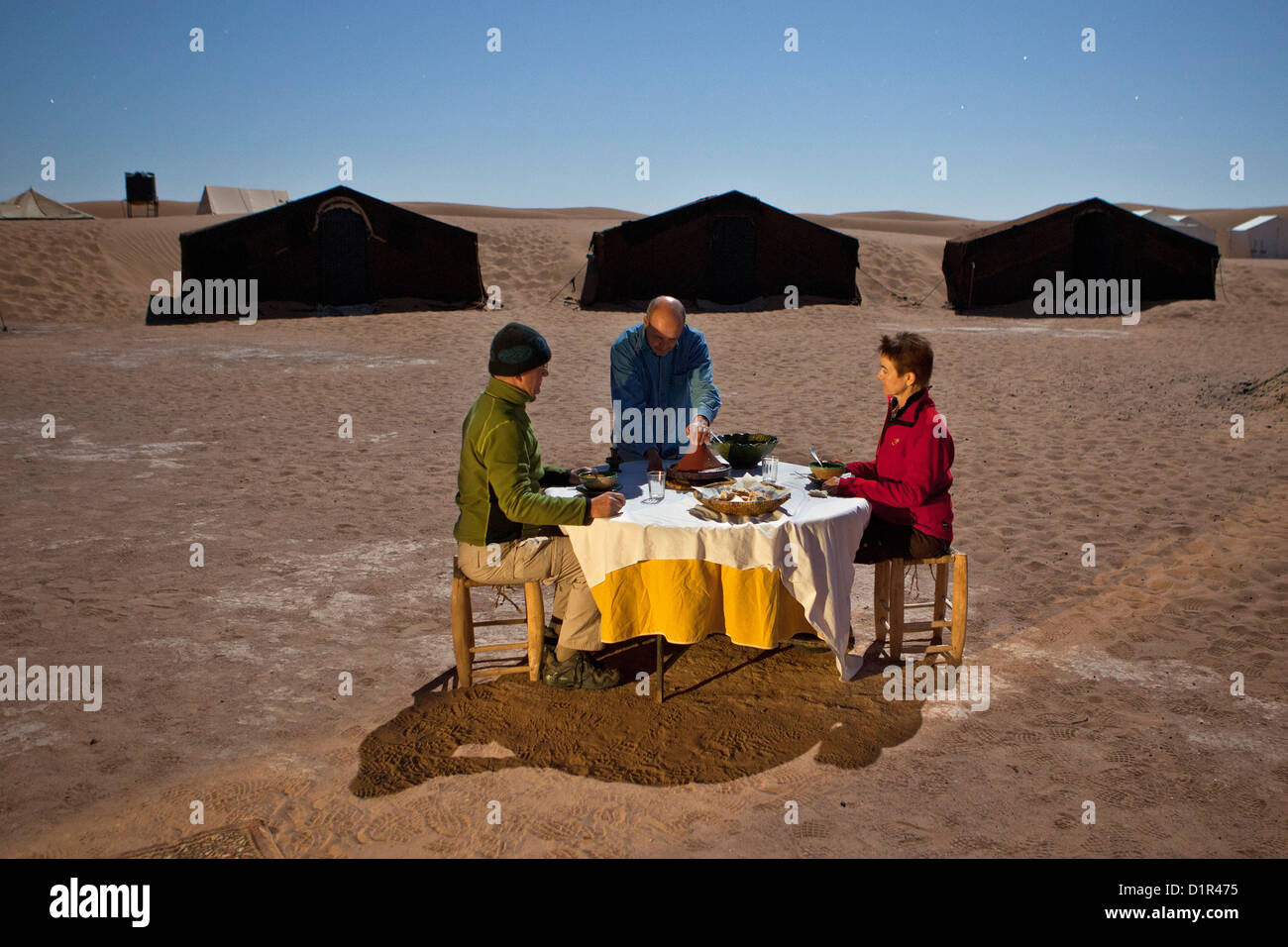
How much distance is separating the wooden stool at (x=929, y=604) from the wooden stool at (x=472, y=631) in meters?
1.81

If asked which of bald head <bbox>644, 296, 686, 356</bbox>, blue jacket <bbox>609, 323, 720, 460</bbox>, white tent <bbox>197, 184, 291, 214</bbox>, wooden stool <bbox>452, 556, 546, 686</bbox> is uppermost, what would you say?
white tent <bbox>197, 184, 291, 214</bbox>

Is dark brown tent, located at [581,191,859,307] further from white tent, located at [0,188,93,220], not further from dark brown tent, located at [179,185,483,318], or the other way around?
white tent, located at [0,188,93,220]

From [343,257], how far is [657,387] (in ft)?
61.6

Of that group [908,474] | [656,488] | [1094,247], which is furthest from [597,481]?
[1094,247]

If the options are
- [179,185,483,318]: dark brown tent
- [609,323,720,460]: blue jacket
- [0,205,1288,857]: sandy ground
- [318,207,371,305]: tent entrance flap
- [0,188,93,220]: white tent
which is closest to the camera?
[0,205,1288,857]: sandy ground

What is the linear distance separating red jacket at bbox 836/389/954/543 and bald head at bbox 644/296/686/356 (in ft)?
4.95

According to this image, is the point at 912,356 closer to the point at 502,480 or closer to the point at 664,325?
the point at 664,325

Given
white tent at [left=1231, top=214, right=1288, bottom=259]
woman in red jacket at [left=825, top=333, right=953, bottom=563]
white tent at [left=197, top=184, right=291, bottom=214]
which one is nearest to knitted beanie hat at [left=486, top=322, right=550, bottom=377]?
woman in red jacket at [left=825, top=333, right=953, bottom=563]

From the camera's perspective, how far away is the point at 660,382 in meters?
5.74

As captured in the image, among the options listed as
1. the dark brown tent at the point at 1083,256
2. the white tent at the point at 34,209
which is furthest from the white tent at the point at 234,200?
the dark brown tent at the point at 1083,256

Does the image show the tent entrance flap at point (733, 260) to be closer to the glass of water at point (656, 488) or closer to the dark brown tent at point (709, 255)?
the dark brown tent at point (709, 255)

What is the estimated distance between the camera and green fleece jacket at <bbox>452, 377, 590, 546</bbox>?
13.0 feet
